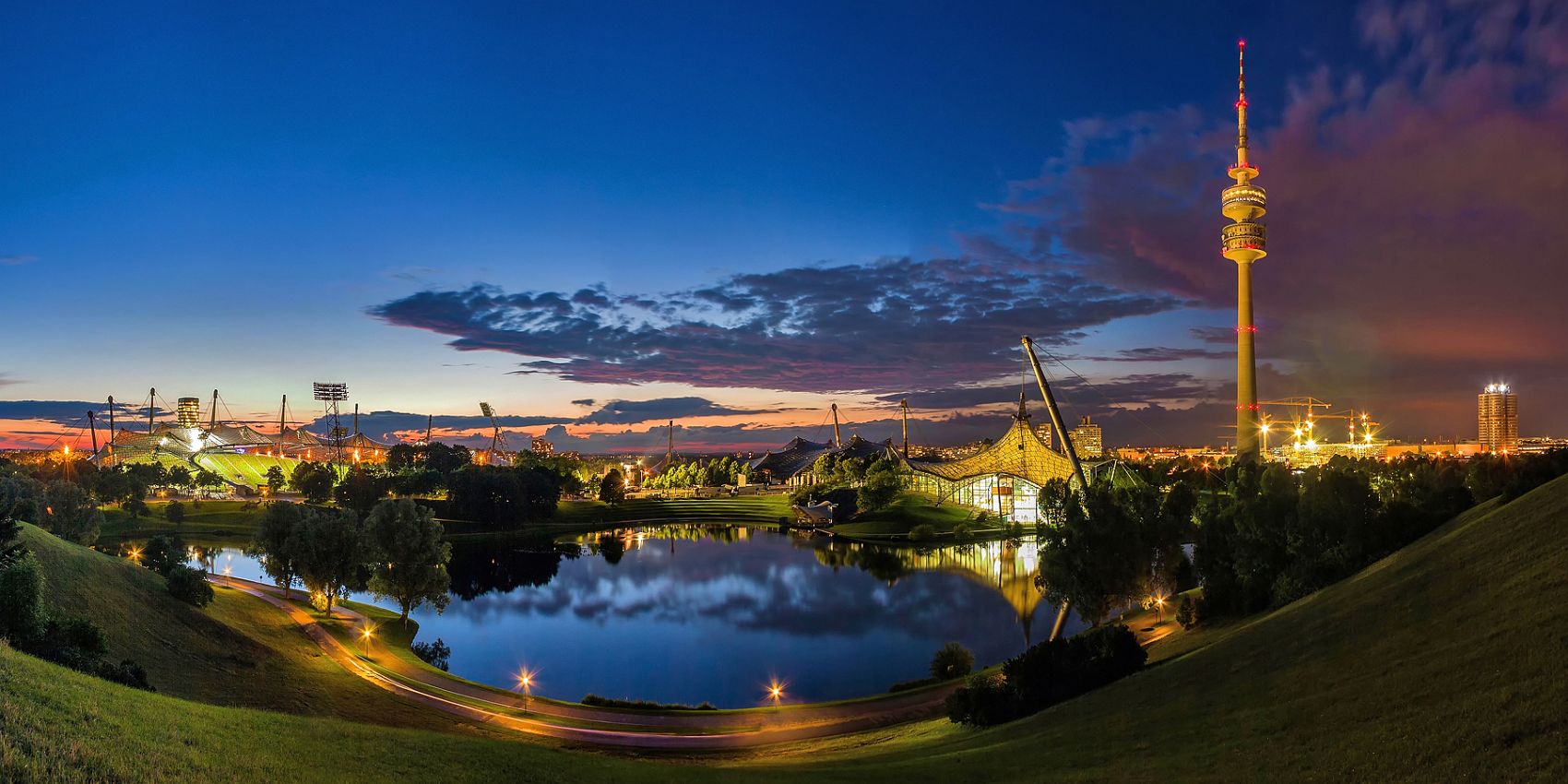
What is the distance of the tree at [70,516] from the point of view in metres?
63.7

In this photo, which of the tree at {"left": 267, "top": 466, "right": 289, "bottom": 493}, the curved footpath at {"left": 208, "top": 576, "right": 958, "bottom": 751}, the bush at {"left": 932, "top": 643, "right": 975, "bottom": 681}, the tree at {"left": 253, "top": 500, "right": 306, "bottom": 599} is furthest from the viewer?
the tree at {"left": 267, "top": 466, "right": 289, "bottom": 493}

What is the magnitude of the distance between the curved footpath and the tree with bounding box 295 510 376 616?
14.1m

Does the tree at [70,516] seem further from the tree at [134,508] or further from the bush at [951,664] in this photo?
the bush at [951,664]

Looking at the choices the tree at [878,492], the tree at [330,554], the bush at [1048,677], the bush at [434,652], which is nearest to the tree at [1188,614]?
the bush at [1048,677]

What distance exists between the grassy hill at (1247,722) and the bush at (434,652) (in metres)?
31.3

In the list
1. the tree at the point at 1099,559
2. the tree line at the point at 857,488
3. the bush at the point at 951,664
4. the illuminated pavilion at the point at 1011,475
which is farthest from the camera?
the tree line at the point at 857,488

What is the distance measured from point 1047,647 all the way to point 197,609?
3964 cm

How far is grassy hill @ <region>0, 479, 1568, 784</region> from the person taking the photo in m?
10.9

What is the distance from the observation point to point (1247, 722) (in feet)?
50.2

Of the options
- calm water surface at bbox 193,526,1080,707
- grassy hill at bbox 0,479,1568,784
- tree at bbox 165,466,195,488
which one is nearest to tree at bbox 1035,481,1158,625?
calm water surface at bbox 193,526,1080,707

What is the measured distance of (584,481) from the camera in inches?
6781

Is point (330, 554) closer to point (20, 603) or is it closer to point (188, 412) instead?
point (20, 603)

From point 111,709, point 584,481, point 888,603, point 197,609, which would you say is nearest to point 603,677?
point 197,609

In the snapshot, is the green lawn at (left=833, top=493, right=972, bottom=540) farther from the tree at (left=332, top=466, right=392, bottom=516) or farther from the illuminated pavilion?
the tree at (left=332, top=466, right=392, bottom=516)
